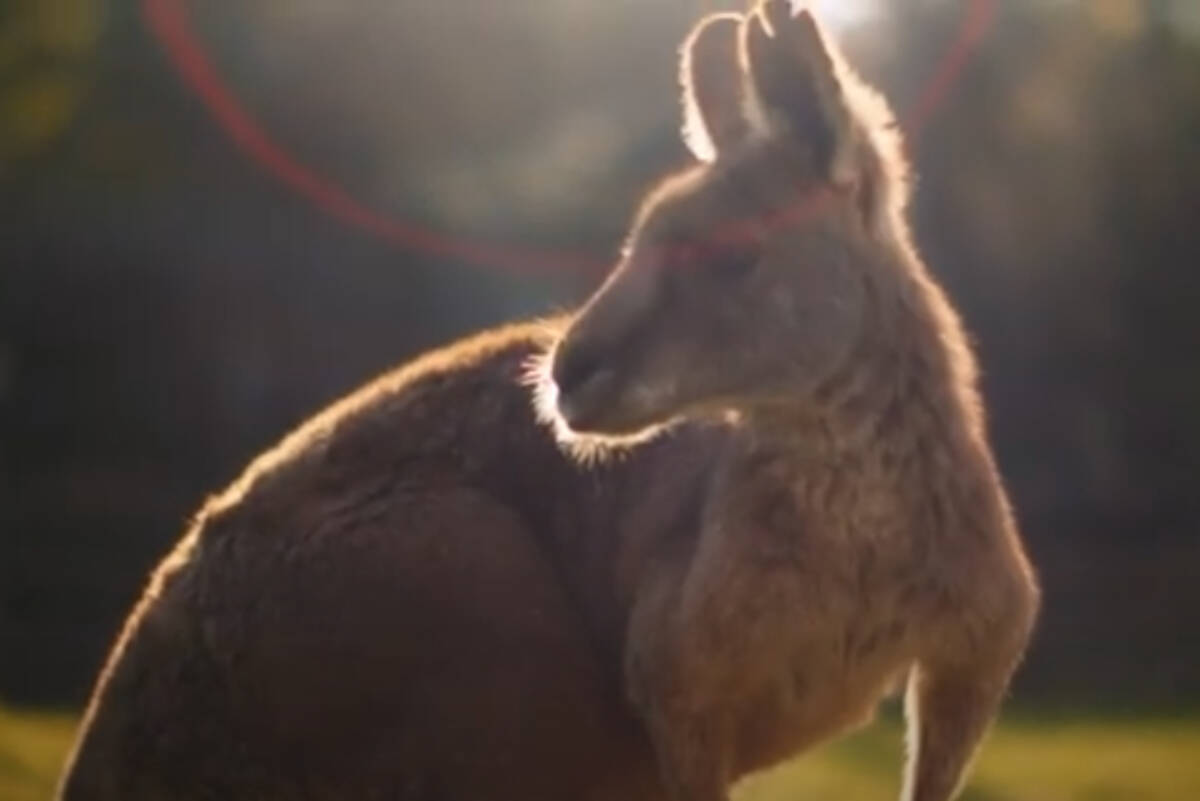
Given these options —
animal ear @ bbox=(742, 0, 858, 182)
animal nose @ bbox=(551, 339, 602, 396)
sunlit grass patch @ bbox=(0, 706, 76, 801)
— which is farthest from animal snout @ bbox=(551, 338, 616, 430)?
sunlit grass patch @ bbox=(0, 706, 76, 801)

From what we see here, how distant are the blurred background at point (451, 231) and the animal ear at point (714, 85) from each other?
7037mm

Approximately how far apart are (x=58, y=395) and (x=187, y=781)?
10.8m

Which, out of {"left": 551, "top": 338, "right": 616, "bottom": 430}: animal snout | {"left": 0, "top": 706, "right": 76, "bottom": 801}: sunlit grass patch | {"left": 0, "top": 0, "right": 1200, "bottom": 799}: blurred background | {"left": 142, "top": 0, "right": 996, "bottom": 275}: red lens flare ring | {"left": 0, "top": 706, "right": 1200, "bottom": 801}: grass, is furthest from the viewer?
{"left": 142, "top": 0, "right": 996, "bottom": 275}: red lens flare ring

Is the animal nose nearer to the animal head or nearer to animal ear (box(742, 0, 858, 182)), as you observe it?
the animal head

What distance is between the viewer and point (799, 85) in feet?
13.5

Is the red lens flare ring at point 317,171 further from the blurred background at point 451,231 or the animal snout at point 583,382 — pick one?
the animal snout at point 583,382

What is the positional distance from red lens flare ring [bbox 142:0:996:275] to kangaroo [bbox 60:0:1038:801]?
27.3 feet

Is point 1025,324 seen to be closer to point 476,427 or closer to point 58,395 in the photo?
point 58,395

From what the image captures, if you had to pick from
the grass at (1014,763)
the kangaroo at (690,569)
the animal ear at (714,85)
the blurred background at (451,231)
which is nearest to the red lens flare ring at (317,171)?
the blurred background at (451,231)

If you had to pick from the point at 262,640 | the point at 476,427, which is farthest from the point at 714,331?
the point at 262,640

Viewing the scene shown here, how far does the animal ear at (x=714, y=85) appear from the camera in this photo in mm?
4344

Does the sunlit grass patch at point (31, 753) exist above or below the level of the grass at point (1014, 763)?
above

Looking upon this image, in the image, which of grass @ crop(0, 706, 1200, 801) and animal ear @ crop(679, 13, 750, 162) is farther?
grass @ crop(0, 706, 1200, 801)

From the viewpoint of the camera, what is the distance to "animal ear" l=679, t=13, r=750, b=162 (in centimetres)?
434
